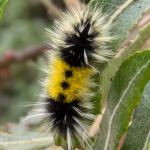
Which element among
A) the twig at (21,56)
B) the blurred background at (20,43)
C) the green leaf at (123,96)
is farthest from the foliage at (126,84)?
the blurred background at (20,43)

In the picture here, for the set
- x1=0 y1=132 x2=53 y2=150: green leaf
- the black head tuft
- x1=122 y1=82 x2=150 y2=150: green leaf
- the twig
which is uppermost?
the black head tuft

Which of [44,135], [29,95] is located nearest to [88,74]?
[44,135]

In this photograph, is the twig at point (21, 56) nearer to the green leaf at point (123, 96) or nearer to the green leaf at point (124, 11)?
the green leaf at point (124, 11)

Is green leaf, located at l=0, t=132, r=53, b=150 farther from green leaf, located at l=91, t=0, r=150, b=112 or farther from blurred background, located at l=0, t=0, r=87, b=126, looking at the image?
blurred background, located at l=0, t=0, r=87, b=126

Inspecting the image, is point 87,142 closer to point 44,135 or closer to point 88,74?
point 88,74

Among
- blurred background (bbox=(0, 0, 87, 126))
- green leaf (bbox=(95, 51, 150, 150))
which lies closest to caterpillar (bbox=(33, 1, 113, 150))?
green leaf (bbox=(95, 51, 150, 150))

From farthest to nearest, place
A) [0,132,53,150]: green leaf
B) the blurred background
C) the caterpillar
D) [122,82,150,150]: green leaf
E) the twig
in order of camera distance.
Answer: the blurred background → the twig → [0,132,53,150]: green leaf → the caterpillar → [122,82,150,150]: green leaf
